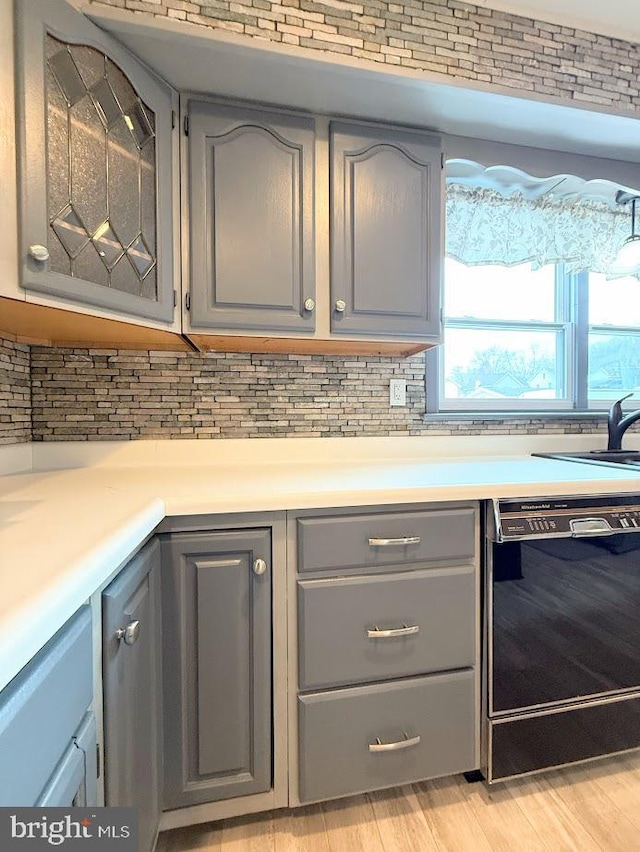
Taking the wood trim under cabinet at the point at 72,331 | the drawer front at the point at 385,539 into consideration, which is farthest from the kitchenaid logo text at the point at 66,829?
the wood trim under cabinet at the point at 72,331

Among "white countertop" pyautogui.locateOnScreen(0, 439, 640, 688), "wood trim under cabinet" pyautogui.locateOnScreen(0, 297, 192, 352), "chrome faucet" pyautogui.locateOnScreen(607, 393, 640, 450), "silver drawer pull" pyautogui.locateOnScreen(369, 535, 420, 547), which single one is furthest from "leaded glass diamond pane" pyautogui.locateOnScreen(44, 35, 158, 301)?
"chrome faucet" pyautogui.locateOnScreen(607, 393, 640, 450)

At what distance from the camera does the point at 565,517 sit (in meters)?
1.37

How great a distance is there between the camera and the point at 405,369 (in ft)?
6.41

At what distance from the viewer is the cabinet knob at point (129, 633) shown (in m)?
0.90

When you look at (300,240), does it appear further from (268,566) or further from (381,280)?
(268,566)

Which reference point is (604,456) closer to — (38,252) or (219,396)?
(219,396)

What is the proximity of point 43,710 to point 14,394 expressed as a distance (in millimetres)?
1254

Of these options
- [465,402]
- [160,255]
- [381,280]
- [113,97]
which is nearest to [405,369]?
[465,402]

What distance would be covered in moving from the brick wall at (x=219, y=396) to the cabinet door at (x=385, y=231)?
34 cm

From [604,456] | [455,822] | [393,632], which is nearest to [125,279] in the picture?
[393,632]

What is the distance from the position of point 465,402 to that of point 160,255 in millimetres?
1388

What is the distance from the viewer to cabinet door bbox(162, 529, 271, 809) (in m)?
1.17

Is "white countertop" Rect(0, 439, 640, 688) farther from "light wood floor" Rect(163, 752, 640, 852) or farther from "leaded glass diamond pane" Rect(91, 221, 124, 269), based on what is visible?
"light wood floor" Rect(163, 752, 640, 852)

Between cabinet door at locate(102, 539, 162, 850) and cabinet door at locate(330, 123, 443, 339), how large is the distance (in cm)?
100
